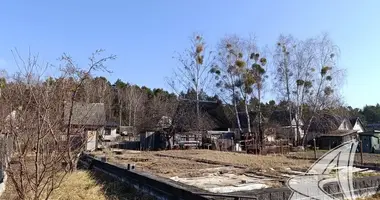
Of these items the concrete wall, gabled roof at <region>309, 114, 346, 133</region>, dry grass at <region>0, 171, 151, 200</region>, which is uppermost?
gabled roof at <region>309, 114, 346, 133</region>

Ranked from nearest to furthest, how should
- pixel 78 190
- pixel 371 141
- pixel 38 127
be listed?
pixel 38 127 < pixel 78 190 < pixel 371 141

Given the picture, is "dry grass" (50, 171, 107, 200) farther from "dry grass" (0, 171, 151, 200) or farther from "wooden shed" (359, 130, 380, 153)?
"wooden shed" (359, 130, 380, 153)

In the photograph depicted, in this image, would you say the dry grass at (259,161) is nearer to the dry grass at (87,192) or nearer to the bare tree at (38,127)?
the dry grass at (87,192)

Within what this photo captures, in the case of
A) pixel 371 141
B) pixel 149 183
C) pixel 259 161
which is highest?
pixel 371 141

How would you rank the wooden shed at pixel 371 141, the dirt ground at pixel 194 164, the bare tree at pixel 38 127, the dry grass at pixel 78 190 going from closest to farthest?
the bare tree at pixel 38 127 < the dry grass at pixel 78 190 < the dirt ground at pixel 194 164 < the wooden shed at pixel 371 141

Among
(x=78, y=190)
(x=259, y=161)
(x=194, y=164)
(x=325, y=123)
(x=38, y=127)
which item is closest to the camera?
(x=38, y=127)

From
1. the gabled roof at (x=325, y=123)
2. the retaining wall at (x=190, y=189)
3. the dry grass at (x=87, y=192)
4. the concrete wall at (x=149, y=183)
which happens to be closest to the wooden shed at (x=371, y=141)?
the gabled roof at (x=325, y=123)

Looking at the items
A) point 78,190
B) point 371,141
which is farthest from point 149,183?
point 371,141

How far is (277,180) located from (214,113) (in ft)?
125

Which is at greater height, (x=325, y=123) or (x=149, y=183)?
(x=325, y=123)

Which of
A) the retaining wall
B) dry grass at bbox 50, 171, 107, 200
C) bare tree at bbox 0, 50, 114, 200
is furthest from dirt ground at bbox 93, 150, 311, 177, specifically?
bare tree at bbox 0, 50, 114, 200

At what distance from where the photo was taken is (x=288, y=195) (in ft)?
17.2

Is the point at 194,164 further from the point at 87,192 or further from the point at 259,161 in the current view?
the point at 87,192

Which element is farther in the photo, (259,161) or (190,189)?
(259,161)
